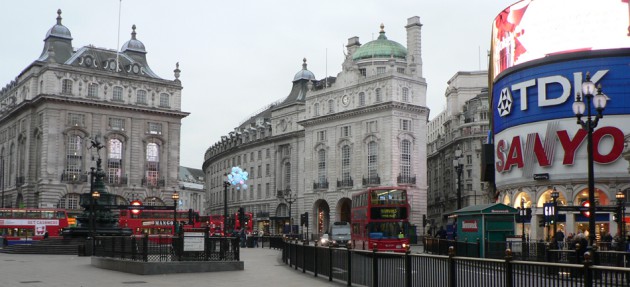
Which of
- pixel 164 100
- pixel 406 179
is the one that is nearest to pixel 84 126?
pixel 164 100

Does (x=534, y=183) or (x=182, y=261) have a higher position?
(x=534, y=183)

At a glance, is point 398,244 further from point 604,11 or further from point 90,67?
point 90,67

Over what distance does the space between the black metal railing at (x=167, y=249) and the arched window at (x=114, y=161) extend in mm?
67610

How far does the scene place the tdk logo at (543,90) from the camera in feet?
207

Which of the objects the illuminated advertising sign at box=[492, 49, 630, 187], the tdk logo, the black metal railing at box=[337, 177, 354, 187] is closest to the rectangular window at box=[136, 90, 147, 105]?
the black metal railing at box=[337, 177, 354, 187]

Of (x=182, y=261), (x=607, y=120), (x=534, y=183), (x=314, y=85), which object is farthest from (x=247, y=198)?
(x=182, y=261)

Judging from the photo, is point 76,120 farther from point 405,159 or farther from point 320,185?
point 405,159

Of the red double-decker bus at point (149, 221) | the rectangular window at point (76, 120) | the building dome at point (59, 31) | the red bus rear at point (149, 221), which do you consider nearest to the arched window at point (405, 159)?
the red double-decker bus at point (149, 221)

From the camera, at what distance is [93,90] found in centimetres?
9275

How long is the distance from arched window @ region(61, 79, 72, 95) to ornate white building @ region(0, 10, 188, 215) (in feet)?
0.40

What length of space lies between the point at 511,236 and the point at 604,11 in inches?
1326

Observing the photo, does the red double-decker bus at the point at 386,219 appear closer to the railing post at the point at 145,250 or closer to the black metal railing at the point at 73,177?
the railing post at the point at 145,250

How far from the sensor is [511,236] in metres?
36.6

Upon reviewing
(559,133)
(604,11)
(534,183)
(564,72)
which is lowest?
(534,183)
